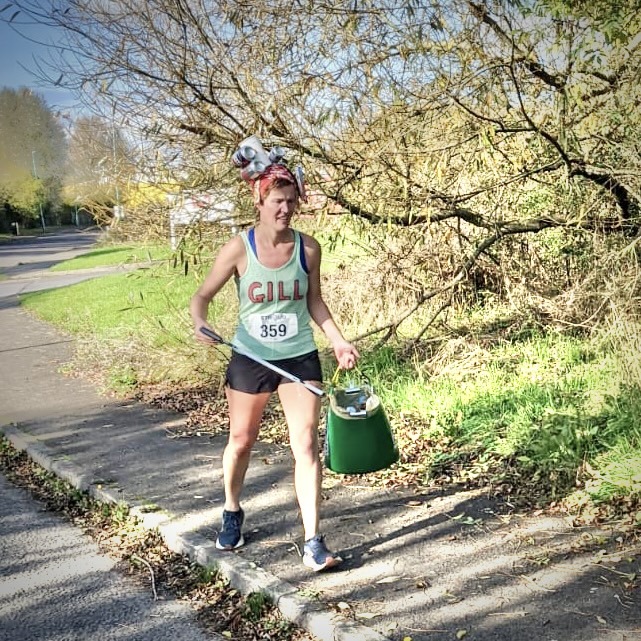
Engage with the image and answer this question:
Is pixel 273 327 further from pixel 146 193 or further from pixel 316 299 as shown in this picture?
pixel 146 193

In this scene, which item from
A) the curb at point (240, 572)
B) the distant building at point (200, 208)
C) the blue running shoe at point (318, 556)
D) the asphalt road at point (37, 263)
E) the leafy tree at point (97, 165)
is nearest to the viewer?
the curb at point (240, 572)

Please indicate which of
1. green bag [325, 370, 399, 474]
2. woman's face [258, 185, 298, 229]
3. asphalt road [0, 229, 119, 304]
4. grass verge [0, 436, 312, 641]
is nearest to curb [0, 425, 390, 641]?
grass verge [0, 436, 312, 641]

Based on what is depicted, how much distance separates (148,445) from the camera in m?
6.62

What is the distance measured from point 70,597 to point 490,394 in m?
3.71

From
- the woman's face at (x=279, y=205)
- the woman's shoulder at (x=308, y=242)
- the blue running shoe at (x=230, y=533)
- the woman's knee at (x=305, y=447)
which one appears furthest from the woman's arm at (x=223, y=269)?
the blue running shoe at (x=230, y=533)

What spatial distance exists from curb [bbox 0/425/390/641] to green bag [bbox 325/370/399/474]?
2.27 ft

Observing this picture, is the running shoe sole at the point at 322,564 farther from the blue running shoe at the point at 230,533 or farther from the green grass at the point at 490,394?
the green grass at the point at 490,394

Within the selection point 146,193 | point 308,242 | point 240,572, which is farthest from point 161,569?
point 146,193

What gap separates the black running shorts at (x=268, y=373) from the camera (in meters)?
4.04

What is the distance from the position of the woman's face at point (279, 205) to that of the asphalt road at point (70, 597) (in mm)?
1976

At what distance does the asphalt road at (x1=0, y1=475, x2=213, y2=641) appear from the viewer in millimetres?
3639

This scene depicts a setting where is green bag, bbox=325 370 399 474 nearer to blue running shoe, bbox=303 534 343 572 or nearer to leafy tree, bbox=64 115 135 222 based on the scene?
blue running shoe, bbox=303 534 343 572

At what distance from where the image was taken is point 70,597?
4.02m

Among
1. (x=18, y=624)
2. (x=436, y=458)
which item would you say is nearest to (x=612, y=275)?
(x=436, y=458)
